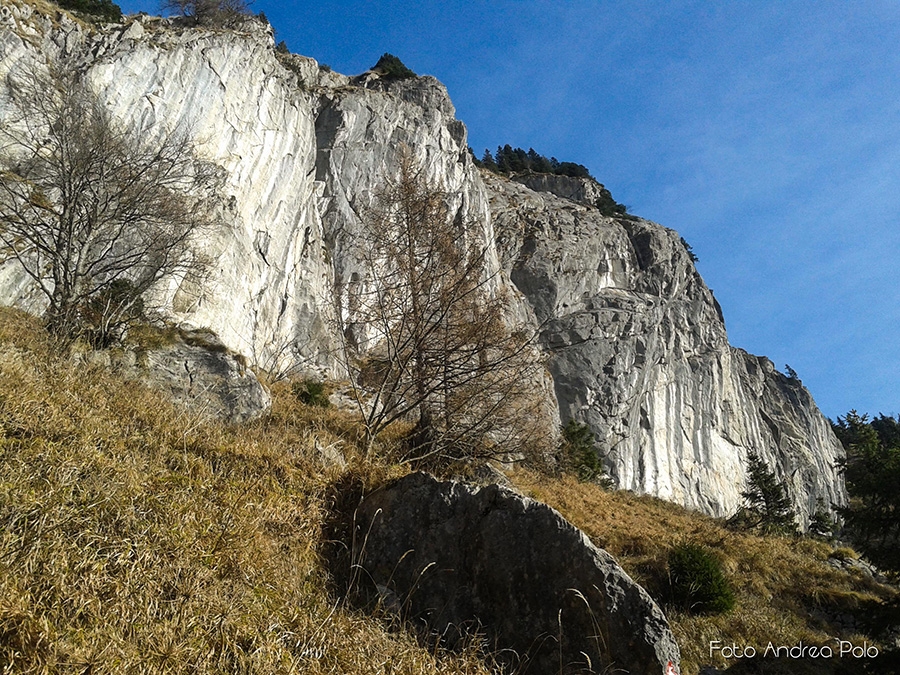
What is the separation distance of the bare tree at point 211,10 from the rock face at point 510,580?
44.4 metres

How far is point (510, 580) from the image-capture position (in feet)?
15.1

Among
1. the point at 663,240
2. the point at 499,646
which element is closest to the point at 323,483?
the point at 499,646

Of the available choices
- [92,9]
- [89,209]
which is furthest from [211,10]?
[89,209]

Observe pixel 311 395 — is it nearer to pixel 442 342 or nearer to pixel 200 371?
pixel 200 371

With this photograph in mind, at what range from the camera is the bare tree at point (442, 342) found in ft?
27.0

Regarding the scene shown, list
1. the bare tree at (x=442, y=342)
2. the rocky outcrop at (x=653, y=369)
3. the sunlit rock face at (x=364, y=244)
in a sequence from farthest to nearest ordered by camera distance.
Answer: the rocky outcrop at (x=653, y=369) → the sunlit rock face at (x=364, y=244) → the bare tree at (x=442, y=342)

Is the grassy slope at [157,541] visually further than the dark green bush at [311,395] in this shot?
No

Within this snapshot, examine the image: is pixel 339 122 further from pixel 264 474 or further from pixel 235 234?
pixel 264 474

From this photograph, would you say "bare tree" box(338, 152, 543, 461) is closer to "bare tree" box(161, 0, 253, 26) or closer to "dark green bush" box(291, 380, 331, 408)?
"dark green bush" box(291, 380, 331, 408)

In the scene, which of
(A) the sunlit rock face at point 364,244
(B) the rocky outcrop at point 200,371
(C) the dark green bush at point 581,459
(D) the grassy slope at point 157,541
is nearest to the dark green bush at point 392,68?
(A) the sunlit rock face at point 364,244

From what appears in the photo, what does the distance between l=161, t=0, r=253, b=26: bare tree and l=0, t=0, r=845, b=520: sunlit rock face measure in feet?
14.9

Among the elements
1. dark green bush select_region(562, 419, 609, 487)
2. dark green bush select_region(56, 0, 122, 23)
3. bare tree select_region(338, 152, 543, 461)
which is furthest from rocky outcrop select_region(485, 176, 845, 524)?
dark green bush select_region(56, 0, 122, 23)

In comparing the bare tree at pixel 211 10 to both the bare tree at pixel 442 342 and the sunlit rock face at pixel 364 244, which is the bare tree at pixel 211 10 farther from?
the bare tree at pixel 442 342

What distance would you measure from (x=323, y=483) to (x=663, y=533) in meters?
10.1
